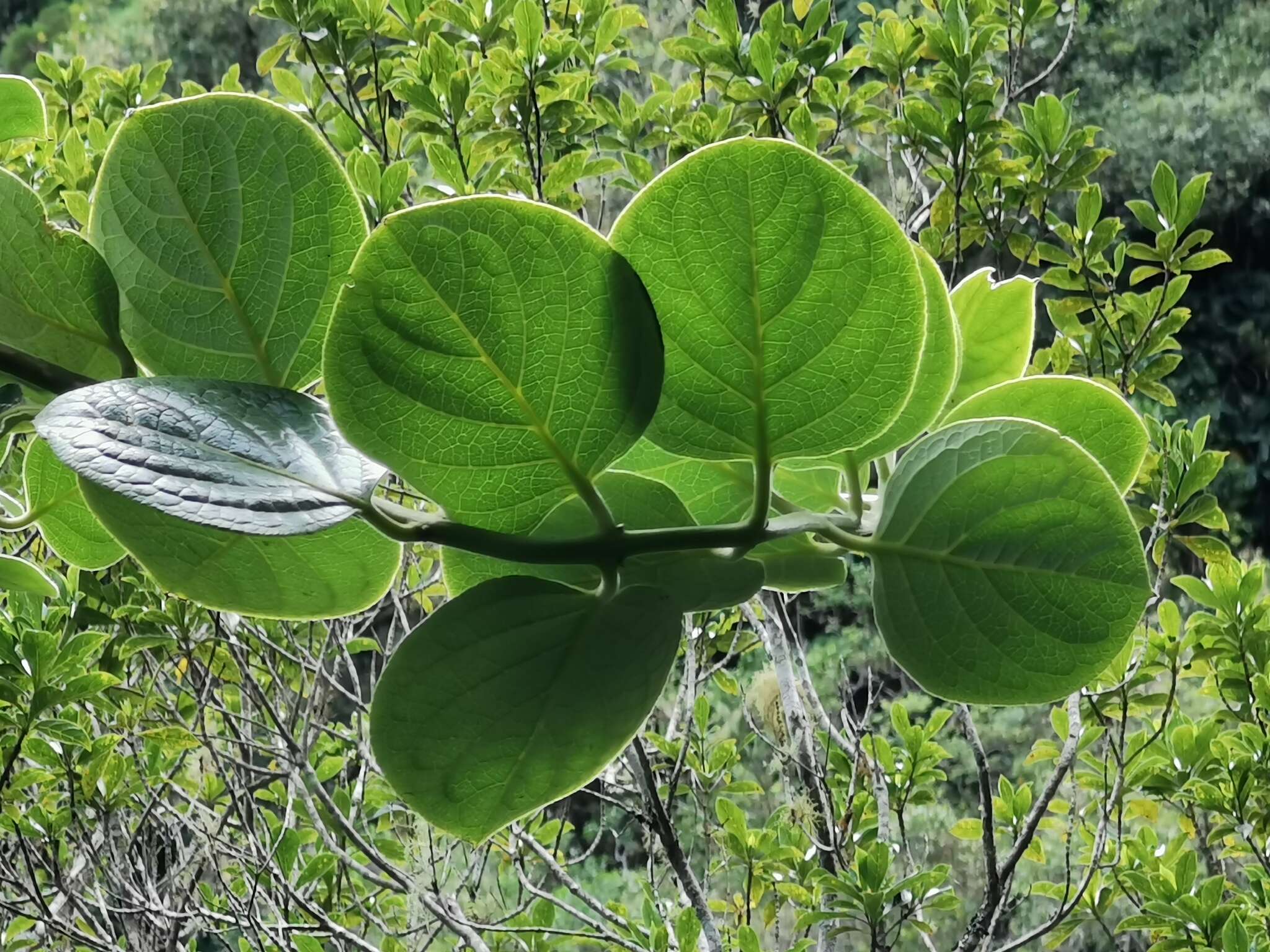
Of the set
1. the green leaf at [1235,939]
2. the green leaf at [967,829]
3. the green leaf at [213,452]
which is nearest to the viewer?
the green leaf at [213,452]

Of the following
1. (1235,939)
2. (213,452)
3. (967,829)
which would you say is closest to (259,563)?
(213,452)

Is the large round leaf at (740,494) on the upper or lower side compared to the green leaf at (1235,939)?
upper

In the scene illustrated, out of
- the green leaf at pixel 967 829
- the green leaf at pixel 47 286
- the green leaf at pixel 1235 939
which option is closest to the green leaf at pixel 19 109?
the green leaf at pixel 47 286

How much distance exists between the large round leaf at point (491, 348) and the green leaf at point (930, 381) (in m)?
0.04

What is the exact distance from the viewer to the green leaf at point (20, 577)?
159 millimetres

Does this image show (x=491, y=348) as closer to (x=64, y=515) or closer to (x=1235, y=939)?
(x=64, y=515)

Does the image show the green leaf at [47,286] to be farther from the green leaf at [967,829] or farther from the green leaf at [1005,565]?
the green leaf at [967,829]

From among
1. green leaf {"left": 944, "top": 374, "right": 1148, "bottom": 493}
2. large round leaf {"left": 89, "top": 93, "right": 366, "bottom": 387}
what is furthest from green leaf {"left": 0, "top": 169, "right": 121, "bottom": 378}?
green leaf {"left": 944, "top": 374, "right": 1148, "bottom": 493}

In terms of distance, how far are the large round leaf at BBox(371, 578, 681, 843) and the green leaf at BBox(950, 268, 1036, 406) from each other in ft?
0.22

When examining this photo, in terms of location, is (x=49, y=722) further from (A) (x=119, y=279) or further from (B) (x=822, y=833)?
(A) (x=119, y=279)

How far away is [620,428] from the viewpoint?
4.4 inches

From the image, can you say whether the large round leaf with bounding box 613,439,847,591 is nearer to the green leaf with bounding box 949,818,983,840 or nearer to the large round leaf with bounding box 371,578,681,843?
the large round leaf with bounding box 371,578,681,843

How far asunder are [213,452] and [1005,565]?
9 centimetres

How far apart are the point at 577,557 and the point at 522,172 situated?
114 cm
